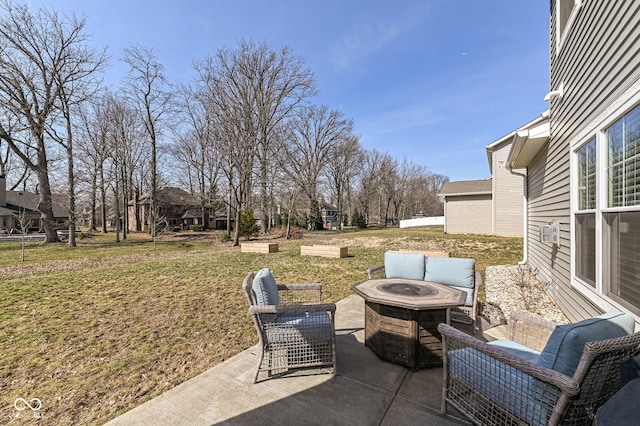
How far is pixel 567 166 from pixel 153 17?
11.1 m

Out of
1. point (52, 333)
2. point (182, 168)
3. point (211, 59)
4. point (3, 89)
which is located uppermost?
point (211, 59)

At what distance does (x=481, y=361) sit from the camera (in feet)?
6.41

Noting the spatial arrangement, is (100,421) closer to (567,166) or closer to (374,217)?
(567,166)

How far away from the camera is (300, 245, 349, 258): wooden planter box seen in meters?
10.4

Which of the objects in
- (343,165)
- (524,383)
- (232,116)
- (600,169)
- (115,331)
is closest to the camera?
(524,383)

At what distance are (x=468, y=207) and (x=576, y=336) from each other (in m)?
19.3

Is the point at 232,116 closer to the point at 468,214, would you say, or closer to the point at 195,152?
the point at 195,152

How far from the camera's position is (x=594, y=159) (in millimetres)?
3301

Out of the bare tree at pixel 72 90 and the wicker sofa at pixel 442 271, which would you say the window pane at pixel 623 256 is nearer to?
the wicker sofa at pixel 442 271

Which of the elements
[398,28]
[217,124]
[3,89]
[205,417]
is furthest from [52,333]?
[3,89]

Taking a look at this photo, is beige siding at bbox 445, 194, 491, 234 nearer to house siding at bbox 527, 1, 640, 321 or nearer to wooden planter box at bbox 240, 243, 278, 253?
house siding at bbox 527, 1, 640, 321

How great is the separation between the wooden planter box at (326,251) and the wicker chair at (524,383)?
26.5 ft

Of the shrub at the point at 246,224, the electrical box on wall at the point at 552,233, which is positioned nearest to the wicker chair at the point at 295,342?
the electrical box on wall at the point at 552,233

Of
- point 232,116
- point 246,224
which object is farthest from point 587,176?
point 232,116
